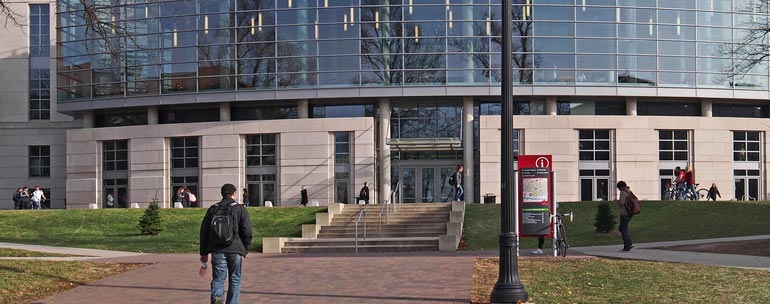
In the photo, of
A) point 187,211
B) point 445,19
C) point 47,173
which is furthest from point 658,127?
point 47,173

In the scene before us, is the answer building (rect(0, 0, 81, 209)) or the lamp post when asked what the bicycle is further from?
building (rect(0, 0, 81, 209))

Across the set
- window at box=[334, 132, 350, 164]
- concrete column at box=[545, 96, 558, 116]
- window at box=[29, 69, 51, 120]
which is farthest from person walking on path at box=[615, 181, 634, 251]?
window at box=[29, 69, 51, 120]

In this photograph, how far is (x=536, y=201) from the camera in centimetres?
1875

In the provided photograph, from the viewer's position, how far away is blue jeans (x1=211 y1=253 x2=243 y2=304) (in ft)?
35.0

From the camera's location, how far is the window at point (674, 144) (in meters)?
48.8

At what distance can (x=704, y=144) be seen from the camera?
49.1 m

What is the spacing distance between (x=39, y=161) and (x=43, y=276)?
1882 inches

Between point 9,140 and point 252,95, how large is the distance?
853 inches

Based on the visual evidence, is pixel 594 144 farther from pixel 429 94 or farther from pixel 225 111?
pixel 225 111

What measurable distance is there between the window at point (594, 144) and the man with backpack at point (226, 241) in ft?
130

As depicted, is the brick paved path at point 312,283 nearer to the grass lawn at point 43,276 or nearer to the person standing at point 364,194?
the grass lawn at point 43,276

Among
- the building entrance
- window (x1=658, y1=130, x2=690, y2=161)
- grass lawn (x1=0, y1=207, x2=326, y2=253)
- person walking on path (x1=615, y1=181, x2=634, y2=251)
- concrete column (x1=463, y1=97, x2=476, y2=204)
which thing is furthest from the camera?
the building entrance

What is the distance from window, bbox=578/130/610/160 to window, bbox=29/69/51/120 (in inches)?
1488

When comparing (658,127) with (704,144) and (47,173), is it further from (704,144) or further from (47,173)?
(47,173)
